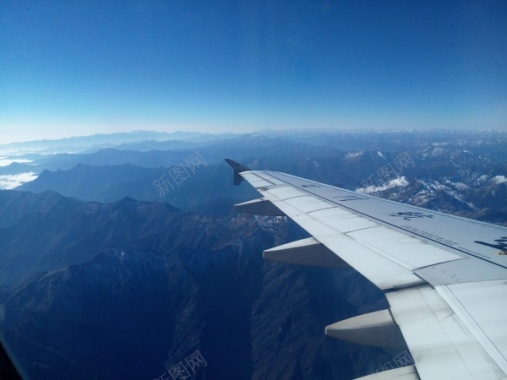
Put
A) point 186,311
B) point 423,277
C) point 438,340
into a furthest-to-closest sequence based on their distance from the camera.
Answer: point 186,311 < point 423,277 < point 438,340

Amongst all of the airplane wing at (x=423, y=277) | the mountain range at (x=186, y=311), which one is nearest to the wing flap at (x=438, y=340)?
the airplane wing at (x=423, y=277)

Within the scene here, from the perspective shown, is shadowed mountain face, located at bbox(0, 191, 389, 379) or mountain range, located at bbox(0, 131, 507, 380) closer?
mountain range, located at bbox(0, 131, 507, 380)

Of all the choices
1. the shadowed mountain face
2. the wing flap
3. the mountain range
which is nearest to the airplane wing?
the wing flap

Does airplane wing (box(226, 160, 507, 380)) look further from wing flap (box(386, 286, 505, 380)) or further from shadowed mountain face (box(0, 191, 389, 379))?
shadowed mountain face (box(0, 191, 389, 379))

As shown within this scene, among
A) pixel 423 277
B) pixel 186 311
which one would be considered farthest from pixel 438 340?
pixel 186 311

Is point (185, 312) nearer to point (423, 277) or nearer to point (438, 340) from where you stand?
point (423, 277)

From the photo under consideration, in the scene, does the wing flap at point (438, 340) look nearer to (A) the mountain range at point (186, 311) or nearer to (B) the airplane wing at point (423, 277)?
(B) the airplane wing at point (423, 277)
